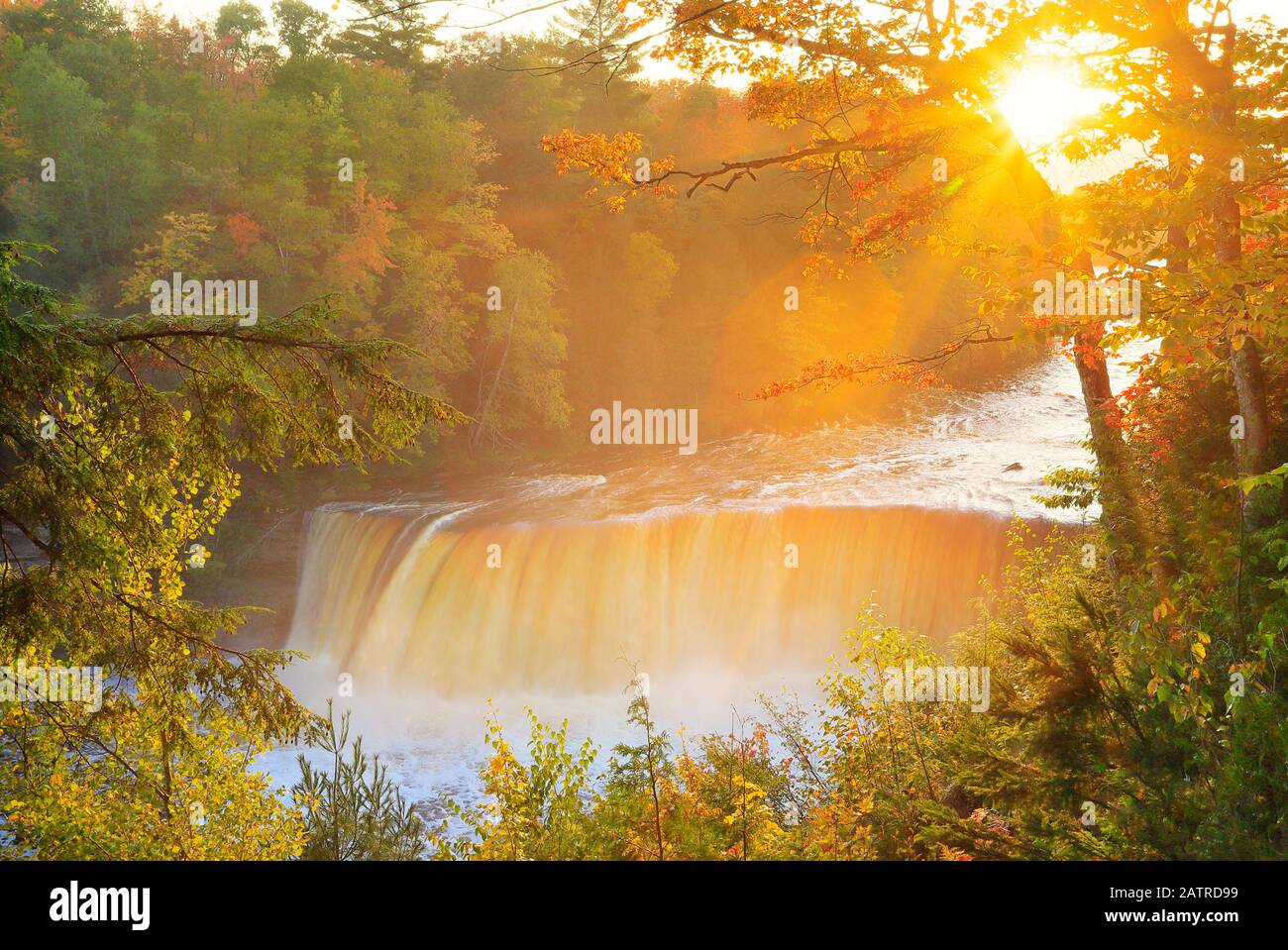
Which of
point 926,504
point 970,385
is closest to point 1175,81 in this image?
point 926,504

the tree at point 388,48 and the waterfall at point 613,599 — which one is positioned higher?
the tree at point 388,48

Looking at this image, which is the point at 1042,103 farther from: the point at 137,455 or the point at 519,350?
the point at 519,350

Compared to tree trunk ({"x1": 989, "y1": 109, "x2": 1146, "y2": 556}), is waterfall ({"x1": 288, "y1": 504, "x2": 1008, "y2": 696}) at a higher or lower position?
lower

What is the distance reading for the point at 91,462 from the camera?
532 centimetres

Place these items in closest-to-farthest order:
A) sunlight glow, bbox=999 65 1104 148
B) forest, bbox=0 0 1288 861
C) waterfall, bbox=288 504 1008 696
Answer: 1. forest, bbox=0 0 1288 861
2. sunlight glow, bbox=999 65 1104 148
3. waterfall, bbox=288 504 1008 696

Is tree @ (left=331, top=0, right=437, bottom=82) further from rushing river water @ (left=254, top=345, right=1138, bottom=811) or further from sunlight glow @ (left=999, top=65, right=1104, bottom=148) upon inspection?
sunlight glow @ (left=999, top=65, right=1104, bottom=148)

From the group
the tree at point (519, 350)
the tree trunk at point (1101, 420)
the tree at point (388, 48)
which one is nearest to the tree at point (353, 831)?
the tree trunk at point (1101, 420)

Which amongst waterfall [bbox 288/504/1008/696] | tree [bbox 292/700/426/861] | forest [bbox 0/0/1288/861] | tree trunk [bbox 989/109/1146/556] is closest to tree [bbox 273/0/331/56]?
waterfall [bbox 288/504/1008/696]

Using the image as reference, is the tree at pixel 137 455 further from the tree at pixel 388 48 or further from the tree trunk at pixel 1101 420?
the tree at pixel 388 48

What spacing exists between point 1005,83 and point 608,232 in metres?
28.6

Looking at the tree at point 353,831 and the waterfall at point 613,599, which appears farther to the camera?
the waterfall at point 613,599

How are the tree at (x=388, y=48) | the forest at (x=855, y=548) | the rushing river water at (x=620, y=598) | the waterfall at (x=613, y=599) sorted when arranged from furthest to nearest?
the tree at (x=388, y=48), the waterfall at (x=613, y=599), the rushing river water at (x=620, y=598), the forest at (x=855, y=548)

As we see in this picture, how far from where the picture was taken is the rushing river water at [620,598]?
56.1ft

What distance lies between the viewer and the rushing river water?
17.1 m
